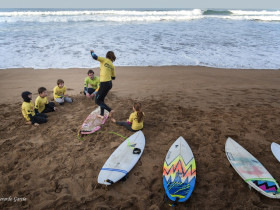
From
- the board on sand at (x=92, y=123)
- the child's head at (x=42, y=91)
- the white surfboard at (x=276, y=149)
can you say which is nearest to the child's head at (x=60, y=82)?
the child's head at (x=42, y=91)

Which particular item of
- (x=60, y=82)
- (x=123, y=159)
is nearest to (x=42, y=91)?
(x=60, y=82)

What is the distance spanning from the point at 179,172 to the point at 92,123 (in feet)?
8.77

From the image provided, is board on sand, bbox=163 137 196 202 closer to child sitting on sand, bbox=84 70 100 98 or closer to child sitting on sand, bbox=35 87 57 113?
child sitting on sand, bbox=84 70 100 98

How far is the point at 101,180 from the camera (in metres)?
3.17

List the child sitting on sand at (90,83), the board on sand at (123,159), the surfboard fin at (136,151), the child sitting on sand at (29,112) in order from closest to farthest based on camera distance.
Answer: the board on sand at (123,159) → the surfboard fin at (136,151) → the child sitting on sand at (29,112) → the child sitting on sand at (90,83)

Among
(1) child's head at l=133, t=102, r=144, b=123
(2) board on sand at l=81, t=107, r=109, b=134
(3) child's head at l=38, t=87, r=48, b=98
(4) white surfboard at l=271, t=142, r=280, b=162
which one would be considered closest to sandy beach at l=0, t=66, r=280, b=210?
(4) white surfboard at l=271, t=142, r=280, b=162

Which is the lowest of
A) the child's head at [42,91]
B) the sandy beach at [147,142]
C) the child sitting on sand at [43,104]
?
the sandy beach at [147,142]

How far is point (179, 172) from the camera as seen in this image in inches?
133

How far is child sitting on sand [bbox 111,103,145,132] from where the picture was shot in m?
4.44

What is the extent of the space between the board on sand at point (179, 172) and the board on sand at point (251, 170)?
83 cm

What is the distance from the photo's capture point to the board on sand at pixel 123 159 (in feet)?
10.6

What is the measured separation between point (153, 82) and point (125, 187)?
579 centimetres

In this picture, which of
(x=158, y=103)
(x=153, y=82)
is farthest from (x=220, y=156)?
(x=153, y=82)

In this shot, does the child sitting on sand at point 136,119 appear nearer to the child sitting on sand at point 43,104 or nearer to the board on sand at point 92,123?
the board on sand at point 92,123
